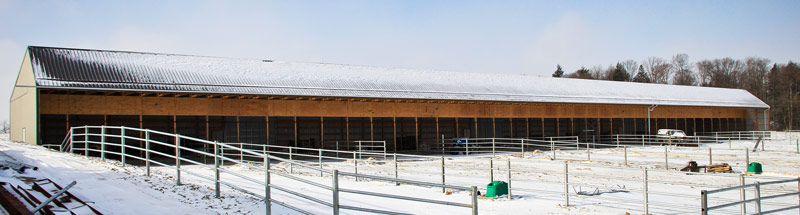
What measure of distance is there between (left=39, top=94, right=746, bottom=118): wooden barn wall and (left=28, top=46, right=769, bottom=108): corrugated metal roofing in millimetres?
617

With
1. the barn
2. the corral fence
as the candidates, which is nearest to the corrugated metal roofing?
the barn

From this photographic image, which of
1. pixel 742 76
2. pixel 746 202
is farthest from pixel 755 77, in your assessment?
pixel 746 202

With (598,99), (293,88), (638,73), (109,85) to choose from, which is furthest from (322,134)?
(638,73)

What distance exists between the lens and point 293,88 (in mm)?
25656

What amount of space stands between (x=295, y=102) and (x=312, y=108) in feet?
2.94

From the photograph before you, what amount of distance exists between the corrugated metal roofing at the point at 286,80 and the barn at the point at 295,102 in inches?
2.8

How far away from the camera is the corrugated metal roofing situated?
2195 centimetres

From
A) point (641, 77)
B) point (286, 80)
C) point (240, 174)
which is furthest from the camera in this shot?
point (641, 77)

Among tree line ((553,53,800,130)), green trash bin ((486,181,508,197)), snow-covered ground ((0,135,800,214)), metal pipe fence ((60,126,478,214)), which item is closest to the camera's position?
metal pipe fence ((60,126,478,214))

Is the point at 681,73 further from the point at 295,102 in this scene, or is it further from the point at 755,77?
the point at 295,102

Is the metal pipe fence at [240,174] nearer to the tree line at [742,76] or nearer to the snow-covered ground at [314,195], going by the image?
the snow-covered ground at [314,195]

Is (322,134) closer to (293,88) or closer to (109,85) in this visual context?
(293,88)

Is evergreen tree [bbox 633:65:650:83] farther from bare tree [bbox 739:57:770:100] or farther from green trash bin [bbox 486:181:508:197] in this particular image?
green trash bin [bbox 486:181:508:197]

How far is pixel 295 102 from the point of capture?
25797 mm
